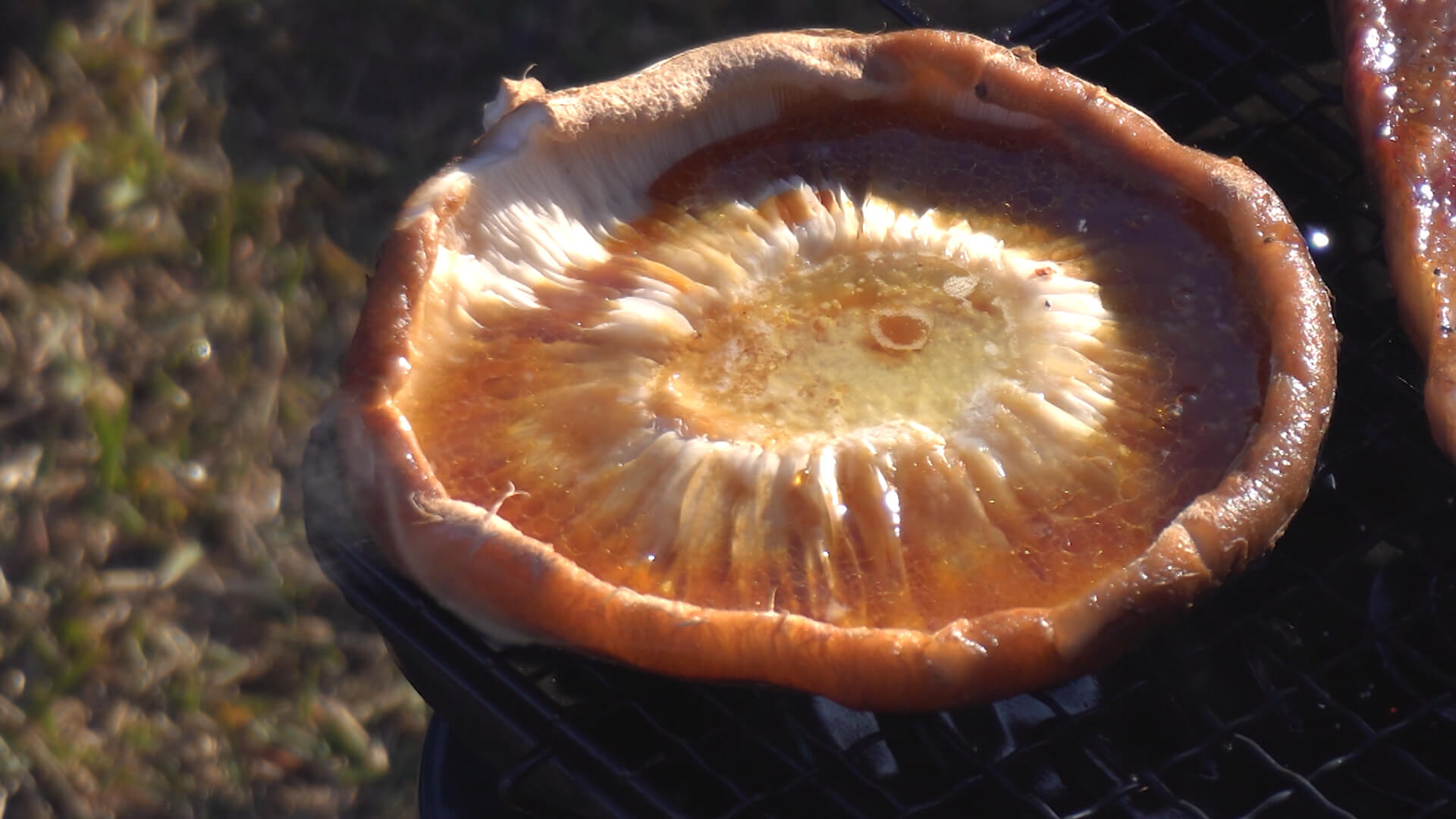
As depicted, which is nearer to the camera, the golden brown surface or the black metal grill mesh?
the black metal grill mesh

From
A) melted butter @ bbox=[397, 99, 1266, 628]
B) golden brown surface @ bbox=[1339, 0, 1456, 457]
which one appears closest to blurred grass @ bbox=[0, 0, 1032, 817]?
melted butter @ bbox=[397, 99, 1266, 628]

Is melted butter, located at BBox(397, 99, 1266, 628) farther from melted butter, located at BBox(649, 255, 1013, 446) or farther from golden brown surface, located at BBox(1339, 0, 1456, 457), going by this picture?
golden brown surface, located at BBox(1339, 0, 1456, 457)

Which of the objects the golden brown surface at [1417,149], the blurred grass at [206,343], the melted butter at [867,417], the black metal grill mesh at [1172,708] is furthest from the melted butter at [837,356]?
the blurred grass at [206,343]

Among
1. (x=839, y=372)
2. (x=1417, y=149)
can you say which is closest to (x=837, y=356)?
(x=839, y=372)

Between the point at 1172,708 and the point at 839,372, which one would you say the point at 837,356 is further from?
the point at 1172,708

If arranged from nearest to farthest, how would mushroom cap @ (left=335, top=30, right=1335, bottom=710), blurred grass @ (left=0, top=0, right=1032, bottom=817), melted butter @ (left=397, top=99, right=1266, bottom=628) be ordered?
1. mushroom cap @ (left=335, top=30, right=1335, bottom=710)
2. melted butter @ (left=397, top=99, right=1266, bottom=628)
3. blurred grass @ (left=0, top=0, right=1032, bottom=817)

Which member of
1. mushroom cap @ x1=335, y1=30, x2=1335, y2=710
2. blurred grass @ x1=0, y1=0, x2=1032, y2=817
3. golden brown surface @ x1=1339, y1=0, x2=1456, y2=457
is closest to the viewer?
mushroom cap @ x1=335, y1=30, x2=1335, y2=710
